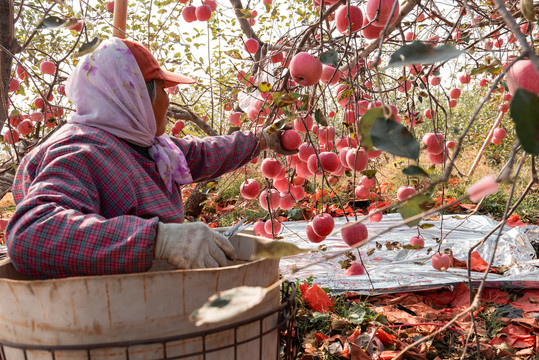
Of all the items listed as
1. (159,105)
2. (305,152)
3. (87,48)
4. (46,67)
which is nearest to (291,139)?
(305,152)

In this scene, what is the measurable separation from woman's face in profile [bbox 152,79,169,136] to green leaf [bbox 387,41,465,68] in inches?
37.1

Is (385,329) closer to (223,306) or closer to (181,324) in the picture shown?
(181,324)

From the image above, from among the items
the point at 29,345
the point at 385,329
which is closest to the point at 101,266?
the point at 29,345

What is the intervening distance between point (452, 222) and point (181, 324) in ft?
9.85

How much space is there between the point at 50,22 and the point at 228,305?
1.59ft

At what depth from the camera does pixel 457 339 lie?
1566mm

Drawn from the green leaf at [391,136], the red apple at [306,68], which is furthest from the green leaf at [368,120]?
the red apple at [306,68]

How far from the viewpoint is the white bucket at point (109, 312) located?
0.58 metres

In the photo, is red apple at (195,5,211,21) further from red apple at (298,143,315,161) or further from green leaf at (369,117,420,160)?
green leaf at (369,117,420,160)

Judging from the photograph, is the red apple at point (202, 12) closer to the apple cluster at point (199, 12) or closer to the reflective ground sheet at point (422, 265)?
the apple cluster at point (199, 12)

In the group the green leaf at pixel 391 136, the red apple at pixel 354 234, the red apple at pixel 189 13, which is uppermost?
the red apple at pixel 189 13

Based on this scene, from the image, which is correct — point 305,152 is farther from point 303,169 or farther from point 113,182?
point 113,182

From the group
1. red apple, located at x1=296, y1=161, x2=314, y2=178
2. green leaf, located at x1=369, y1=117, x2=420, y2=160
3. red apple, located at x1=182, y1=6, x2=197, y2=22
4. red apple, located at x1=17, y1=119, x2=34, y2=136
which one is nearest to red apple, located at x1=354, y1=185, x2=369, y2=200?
red apple, located at x1=296, y1=161, x2=314, y2=178

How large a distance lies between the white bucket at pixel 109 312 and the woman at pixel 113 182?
0.47 feet
